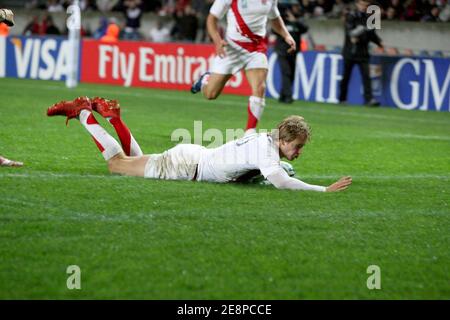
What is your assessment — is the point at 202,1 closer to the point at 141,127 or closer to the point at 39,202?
the point at 141,127

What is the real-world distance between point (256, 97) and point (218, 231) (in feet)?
16.8

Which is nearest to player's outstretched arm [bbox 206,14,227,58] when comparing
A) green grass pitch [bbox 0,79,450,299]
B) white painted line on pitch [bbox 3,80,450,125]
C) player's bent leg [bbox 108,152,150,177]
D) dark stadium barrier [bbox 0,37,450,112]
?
green grass pitch [bbox 0,79,450,299]

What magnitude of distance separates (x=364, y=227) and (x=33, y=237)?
228 cm

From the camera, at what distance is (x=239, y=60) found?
1176cm

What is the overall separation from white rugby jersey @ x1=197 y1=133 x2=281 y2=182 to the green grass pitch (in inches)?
6.4

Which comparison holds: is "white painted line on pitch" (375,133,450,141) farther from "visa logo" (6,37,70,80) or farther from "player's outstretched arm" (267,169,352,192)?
"visa logo" (6,37,70,80)

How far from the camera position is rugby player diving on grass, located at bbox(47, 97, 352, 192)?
782 cm

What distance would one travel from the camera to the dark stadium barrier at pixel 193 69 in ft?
64.5

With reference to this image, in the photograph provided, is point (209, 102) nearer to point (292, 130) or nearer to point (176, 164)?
point (176, 164)

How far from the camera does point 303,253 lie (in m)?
6.00

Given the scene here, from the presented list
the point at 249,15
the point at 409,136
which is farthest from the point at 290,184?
the point at 409,136

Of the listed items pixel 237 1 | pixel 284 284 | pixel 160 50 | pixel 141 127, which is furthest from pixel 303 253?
pixel 160 50

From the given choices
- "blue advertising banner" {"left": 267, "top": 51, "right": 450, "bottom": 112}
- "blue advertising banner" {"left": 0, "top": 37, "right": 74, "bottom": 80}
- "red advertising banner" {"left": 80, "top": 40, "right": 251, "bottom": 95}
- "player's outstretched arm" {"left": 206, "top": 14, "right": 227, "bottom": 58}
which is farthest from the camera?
"blue advertising banner" {"left": 0, "top": 37, "right": 74, "bottom": 80}

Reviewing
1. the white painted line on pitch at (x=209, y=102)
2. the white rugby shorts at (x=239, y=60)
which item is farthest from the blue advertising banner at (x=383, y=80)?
the white rugby shorts at (x=239, y=60)
